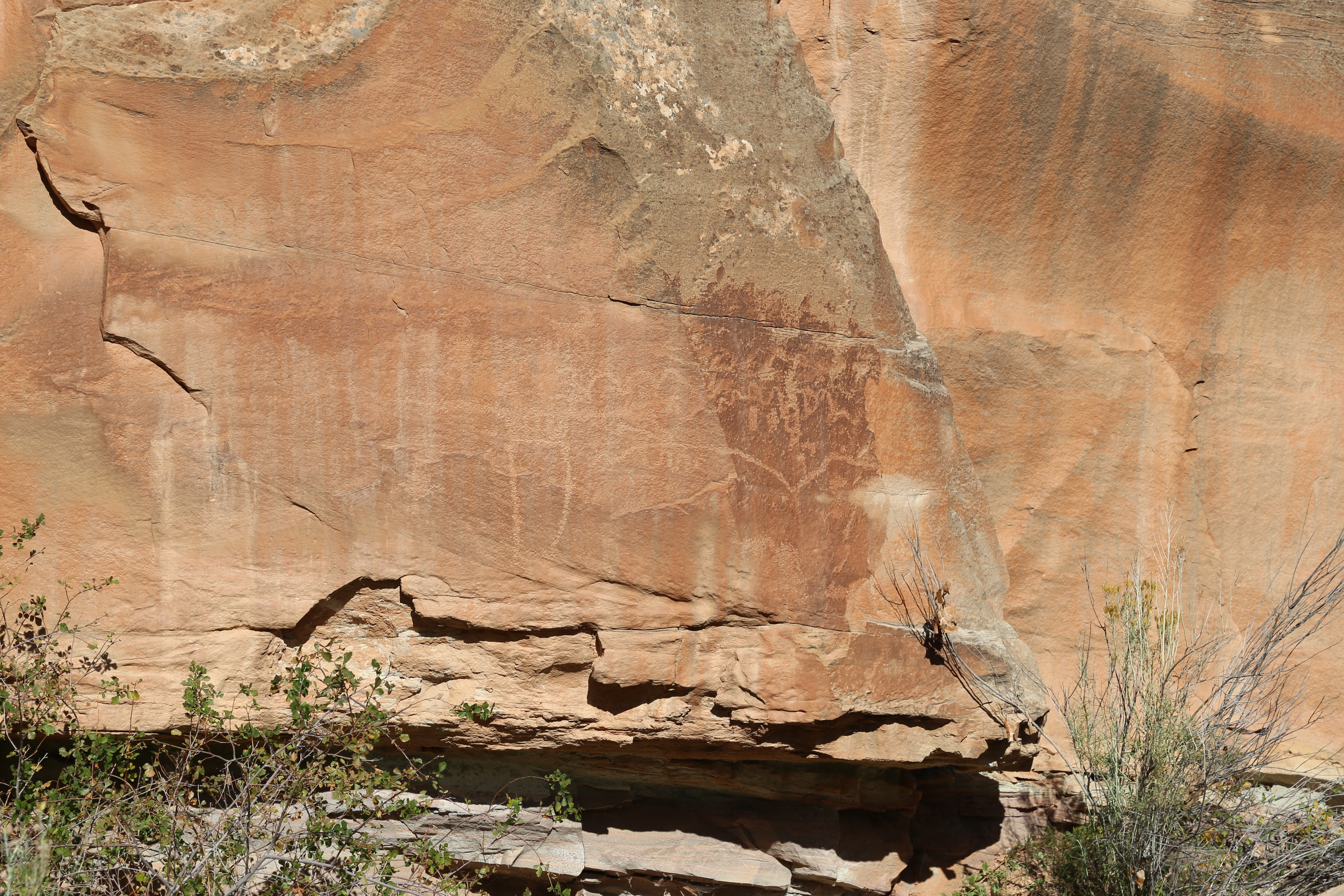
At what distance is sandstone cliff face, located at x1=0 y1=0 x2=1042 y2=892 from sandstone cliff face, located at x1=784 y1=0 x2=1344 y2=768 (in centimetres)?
59

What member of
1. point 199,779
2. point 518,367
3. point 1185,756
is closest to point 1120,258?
point 1185,756

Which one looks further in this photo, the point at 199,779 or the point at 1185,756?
the point at 1185,756

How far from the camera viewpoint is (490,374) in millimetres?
3209

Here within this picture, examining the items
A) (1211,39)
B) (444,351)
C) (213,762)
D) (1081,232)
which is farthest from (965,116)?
(213,762)

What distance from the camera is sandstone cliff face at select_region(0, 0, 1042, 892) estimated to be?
3086 mm

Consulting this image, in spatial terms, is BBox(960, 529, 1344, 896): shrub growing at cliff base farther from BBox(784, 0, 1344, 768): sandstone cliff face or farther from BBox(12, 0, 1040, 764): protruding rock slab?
BBox(12, 0, 1040, 764): protruding rock slab

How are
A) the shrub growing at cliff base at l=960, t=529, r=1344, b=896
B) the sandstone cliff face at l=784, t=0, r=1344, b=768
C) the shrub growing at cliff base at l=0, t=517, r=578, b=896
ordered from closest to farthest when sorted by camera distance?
the shrub growing at cliff base at l=0, t=517, r=578, b=896 → the shrub growing at cliff base at l=960, t=529, r=1344, b=896 → the sandstone cliff face at l=784, t=0, r=1344, b=768

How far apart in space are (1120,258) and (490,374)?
2.65m

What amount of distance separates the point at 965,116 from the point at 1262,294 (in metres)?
1.50

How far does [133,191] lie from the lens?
10.0 ft

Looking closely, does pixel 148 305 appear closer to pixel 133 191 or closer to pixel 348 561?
pixel 133 191

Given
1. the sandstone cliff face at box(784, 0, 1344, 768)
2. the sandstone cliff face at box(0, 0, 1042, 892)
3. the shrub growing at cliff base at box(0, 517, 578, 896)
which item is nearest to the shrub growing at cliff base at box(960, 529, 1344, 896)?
the sandstone cliff face at box(784, 0, 1344, 768)

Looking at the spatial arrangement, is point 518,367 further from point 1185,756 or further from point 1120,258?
point 1185,756

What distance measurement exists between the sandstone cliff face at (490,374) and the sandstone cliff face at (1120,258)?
0.59m
